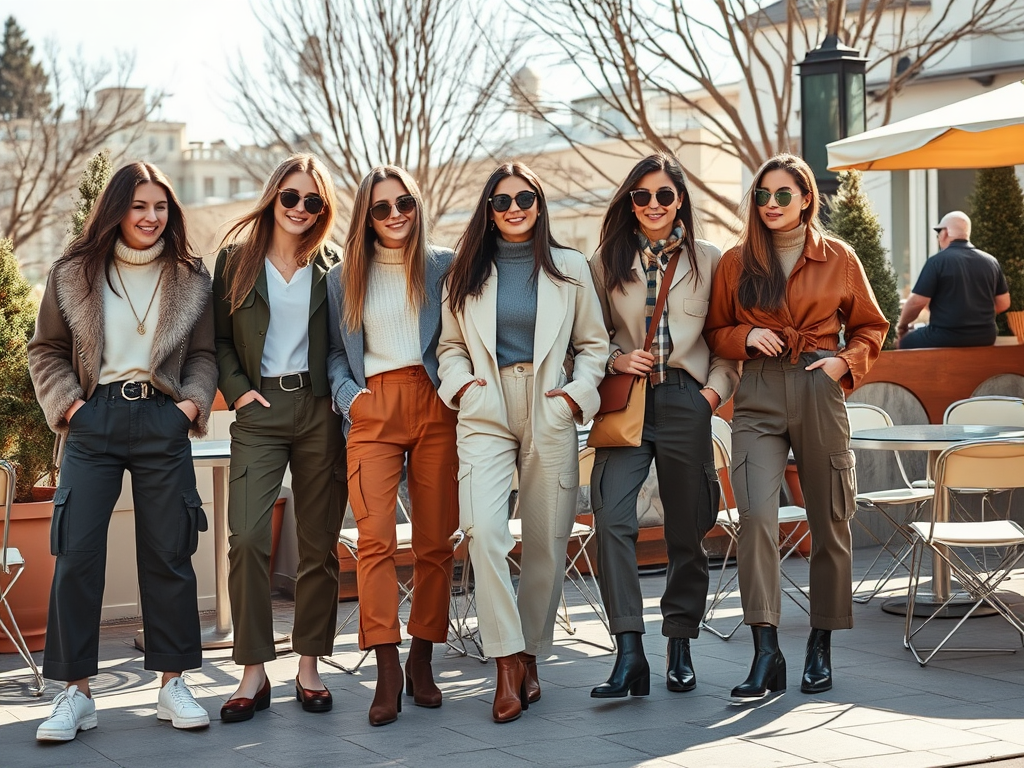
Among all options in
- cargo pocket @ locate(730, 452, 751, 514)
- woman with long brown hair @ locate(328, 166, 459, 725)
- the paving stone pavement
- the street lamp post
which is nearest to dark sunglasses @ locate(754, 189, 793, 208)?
cargo pocket @ locate(730, 452, 751, 514)

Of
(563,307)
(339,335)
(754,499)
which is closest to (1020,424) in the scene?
(754,499)

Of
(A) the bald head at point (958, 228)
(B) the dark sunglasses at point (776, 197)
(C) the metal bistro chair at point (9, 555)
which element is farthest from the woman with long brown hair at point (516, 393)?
(A) the bald head at point (958, 228)

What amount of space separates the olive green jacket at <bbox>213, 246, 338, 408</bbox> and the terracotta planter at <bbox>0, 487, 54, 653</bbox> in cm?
183

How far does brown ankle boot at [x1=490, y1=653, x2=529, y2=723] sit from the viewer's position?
16.0 feet

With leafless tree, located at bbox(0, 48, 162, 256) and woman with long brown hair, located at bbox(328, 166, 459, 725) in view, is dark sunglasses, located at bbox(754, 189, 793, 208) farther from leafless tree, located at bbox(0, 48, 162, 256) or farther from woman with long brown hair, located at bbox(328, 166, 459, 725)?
leafless tree, located at bbox(0, 48, 162, 256)

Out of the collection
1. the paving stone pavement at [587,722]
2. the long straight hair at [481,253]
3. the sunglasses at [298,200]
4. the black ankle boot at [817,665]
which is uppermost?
the sunglasses at [298,200]

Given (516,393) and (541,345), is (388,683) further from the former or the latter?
(541,345)

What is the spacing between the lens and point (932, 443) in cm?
640

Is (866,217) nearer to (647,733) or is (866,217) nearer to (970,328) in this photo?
(970,328)

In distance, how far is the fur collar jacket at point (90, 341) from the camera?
488cm

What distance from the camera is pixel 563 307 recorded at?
5.00 m

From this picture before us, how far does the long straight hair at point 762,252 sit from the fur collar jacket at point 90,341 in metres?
2.03

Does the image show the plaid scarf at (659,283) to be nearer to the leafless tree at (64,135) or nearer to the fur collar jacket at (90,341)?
the fur collar jacket at (90,341)

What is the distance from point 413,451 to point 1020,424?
174 inches
